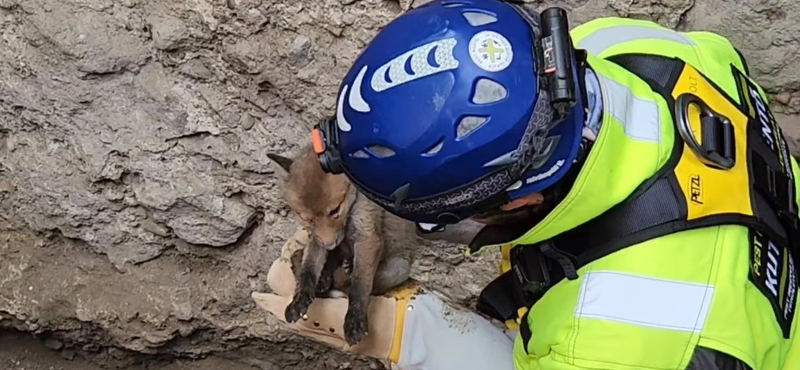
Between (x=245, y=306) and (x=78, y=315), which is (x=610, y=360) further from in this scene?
(x=78, y=315)

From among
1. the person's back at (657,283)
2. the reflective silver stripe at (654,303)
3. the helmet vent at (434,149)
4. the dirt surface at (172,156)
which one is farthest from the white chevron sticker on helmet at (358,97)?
the dirt surface at (172,156)

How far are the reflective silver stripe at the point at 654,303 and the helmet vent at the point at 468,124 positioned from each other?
1.01 feet

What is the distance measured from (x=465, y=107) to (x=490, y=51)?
0.28 ft

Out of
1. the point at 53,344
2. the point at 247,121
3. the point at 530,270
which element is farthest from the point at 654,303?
the point at 53,344

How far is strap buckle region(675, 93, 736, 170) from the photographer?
5.08 ft

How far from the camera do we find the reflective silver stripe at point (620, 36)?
6.04ft

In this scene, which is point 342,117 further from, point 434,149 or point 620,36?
point 620,36

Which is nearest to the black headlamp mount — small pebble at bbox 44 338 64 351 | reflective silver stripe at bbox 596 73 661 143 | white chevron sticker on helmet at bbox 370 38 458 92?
white chevron sticker on helmet at bbox 370 38 458 92

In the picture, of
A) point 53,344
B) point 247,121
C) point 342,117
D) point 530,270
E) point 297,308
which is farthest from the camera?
point 53,344

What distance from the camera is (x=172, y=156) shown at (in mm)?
2973

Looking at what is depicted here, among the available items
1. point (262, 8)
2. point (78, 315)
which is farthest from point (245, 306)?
point (262, 8)

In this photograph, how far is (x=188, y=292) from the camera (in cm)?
323

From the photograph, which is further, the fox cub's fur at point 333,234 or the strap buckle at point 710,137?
the fox cub's fur at point 333,234

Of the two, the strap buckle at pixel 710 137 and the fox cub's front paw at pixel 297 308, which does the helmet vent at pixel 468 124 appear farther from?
the fox cub's front paw at pixel 297 308
